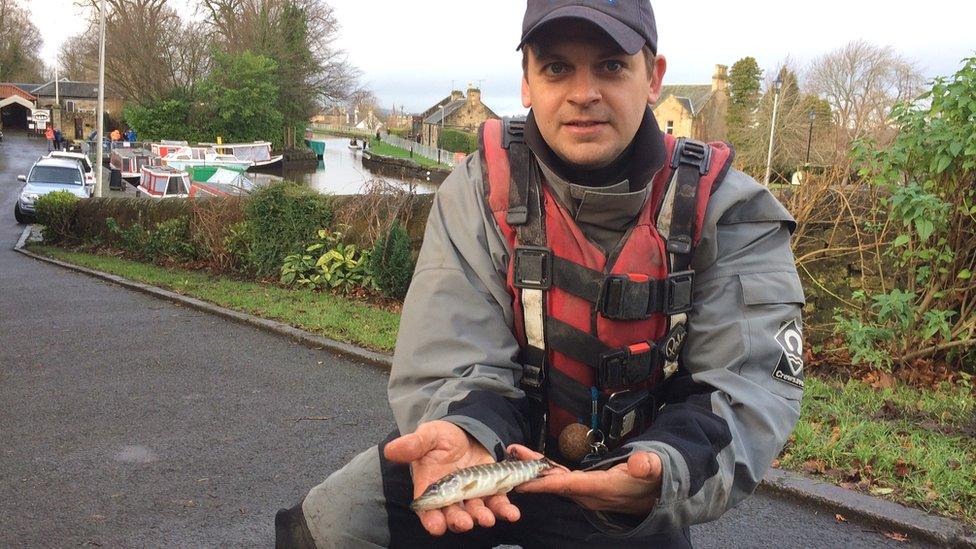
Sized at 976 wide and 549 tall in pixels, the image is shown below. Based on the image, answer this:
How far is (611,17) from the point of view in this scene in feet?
7.31

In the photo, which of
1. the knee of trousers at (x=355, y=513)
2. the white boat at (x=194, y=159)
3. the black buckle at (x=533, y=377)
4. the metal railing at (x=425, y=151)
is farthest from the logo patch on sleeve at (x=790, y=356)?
the metal railing at (x=425, y=151)

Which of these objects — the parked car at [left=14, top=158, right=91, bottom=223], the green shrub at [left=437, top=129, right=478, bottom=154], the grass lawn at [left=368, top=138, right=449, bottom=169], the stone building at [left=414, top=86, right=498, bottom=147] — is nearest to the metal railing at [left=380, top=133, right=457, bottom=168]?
the grass lawn at [left=368, top=138, right=449, bottom=169]

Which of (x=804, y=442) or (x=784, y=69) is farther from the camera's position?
(x=784, y=69)

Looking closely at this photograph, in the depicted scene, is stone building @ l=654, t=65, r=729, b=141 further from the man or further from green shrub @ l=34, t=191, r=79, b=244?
the man

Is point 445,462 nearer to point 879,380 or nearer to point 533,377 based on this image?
point 533,377

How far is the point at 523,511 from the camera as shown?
2.33m

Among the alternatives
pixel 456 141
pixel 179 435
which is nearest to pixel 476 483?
pixel 179 435

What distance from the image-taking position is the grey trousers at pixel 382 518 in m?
2.17

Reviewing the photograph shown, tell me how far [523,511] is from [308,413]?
185 inches

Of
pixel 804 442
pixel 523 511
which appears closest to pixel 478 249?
pixel 523 511

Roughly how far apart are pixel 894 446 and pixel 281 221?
10714 mm

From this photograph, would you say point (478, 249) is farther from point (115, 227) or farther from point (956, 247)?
point (115, 227)

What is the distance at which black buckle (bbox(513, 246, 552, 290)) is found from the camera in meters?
2.34

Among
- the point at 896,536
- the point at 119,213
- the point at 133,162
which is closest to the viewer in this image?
the point at 896,536
